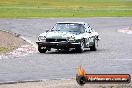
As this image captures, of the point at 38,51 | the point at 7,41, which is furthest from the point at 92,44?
the point at 7,41

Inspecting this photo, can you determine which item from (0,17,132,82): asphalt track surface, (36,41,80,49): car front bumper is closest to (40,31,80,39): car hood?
(36,41,80,49): car front bumper

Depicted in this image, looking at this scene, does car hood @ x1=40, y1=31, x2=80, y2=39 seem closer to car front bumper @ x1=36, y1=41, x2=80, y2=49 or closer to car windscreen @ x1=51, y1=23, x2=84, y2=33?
car front bumper @ x1=36, y1=41, x2=80, y2=49

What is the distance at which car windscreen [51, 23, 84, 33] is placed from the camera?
2610cm

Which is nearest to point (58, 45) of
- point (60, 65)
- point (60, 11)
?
point (60, 65)

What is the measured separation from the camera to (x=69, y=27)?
26.4 metres

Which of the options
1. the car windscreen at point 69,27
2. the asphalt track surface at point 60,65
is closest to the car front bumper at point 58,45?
the asphalt track surface at point 60,65

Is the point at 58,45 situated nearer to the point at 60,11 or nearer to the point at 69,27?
the point at 69,27

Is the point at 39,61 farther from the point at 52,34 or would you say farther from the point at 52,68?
the point at 52,34

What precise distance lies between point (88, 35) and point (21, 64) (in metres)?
7.39

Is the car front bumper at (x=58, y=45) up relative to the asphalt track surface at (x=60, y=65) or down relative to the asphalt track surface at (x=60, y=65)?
down

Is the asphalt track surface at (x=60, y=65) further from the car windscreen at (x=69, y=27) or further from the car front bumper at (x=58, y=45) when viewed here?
the car windscreen at (x=69, y=27)

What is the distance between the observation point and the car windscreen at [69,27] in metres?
26.1

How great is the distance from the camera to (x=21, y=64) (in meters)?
19.6

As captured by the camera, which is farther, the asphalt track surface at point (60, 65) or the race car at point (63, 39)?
the race car at point (63, 39)
